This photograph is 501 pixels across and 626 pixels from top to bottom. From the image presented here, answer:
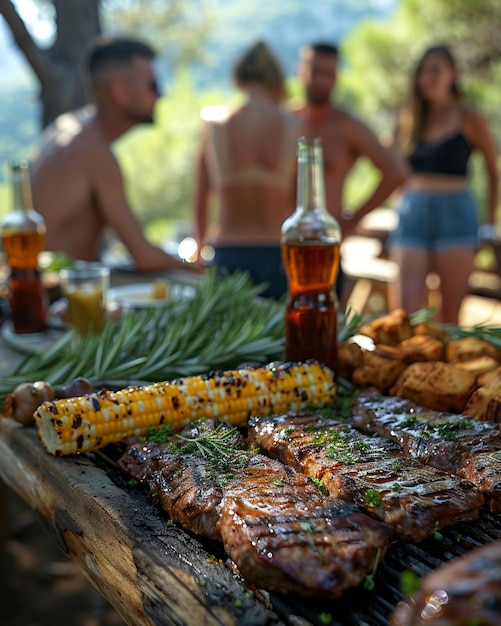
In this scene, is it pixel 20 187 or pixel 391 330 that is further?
pixel 20 187

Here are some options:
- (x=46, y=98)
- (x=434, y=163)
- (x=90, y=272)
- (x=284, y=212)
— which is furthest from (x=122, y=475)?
(x=46, y=98)

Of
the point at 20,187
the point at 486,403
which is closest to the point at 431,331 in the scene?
the point at 486,403

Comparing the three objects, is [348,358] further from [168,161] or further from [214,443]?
[168,161]

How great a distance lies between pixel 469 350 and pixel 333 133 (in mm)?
3657

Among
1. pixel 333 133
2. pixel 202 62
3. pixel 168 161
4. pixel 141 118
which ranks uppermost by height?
pixel 202 62

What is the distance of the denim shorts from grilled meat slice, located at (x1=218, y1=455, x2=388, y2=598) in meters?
4.62

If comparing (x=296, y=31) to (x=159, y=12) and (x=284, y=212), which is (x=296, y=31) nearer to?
(x=159, y=12)

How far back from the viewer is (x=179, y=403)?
165 cm

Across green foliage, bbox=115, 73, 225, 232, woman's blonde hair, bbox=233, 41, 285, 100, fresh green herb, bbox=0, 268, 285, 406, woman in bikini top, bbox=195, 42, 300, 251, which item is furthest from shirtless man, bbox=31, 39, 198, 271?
green foliage, bbox=115, 73, 225, 232

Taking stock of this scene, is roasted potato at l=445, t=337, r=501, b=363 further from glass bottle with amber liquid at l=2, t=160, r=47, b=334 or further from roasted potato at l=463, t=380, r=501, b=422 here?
glass bottle with amber liquid at l=2, t=160, r=47, b=334

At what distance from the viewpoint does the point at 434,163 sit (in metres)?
5.48

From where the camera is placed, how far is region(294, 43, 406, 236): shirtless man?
514cm

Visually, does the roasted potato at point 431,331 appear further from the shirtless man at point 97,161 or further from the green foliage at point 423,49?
the green foliage at point 423,49

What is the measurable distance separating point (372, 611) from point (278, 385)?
2.51 feet
